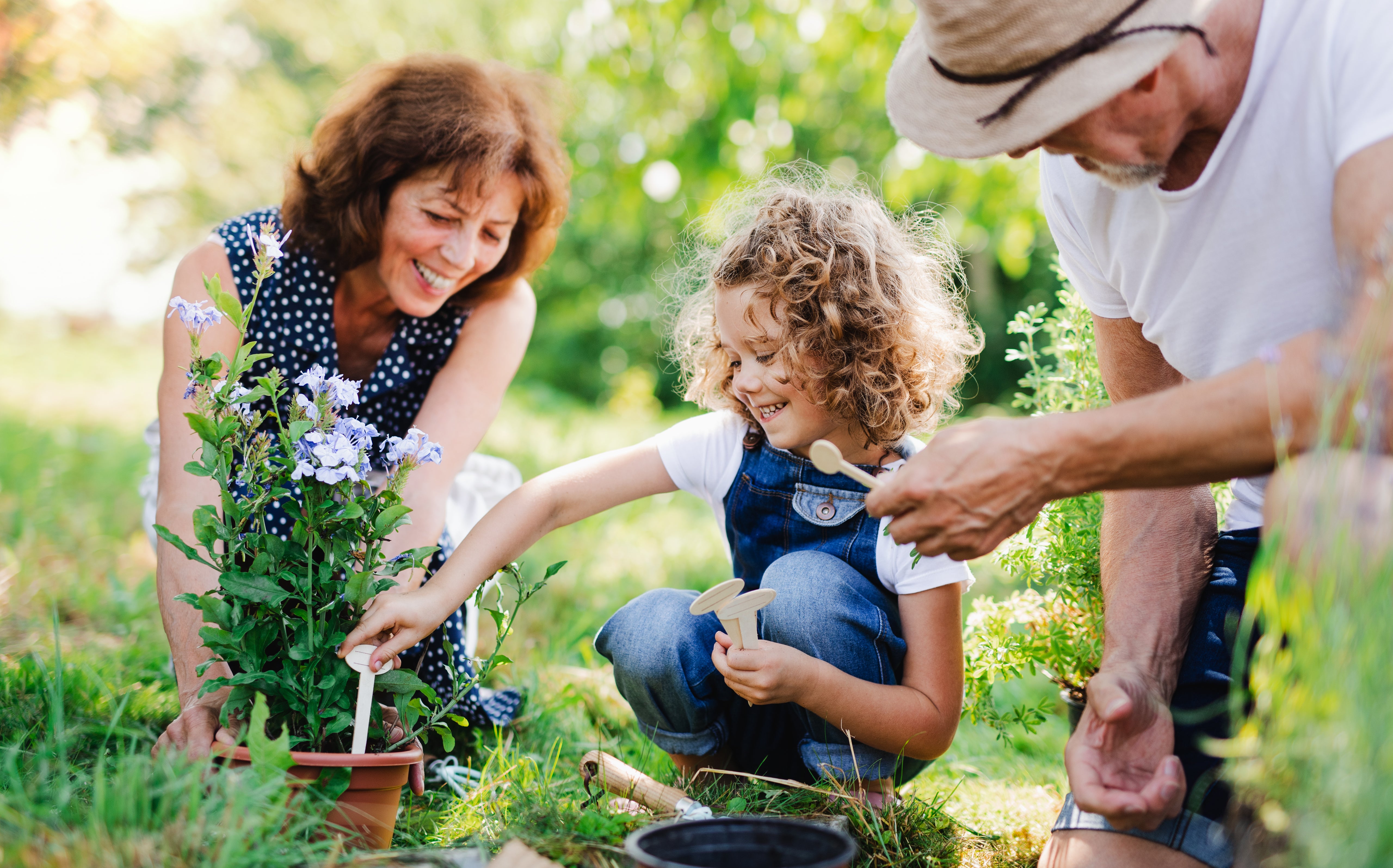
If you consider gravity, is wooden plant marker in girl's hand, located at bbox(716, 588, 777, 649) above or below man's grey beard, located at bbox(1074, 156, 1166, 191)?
below

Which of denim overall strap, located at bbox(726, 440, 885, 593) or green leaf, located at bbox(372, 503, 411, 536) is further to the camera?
denim overall strap, located at bbox(726, 440, 885, 593)

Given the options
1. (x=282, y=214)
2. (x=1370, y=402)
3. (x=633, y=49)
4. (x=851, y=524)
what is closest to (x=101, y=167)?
(x=633, y=49)

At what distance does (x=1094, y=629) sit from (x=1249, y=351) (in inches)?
27.1

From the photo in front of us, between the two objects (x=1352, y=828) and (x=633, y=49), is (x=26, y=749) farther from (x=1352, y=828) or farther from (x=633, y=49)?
(x=633, y=49)

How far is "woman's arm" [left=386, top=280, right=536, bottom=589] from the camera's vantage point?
2236 mm

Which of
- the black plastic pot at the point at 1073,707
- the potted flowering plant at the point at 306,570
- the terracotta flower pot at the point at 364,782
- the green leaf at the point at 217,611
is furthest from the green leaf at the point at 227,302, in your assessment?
the black plastic pot at the point at 1073,707

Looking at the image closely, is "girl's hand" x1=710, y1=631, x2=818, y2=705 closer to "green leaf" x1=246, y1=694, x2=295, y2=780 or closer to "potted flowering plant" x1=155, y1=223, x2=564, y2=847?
"potted flowering plant" x1=155, y1=223, x2=564, y2=847

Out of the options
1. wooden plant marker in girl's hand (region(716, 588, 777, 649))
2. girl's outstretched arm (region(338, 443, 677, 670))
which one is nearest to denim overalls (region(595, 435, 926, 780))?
wooden plant marker in girl's hand (region(716, 588, 777, 649))

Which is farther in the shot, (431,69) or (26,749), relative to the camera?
(431,69)

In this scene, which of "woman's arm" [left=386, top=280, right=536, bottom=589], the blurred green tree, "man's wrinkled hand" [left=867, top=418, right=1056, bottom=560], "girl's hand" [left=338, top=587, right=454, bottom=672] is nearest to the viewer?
"man's wrinkled hand" [left=867, top=418, right=1056, bottom=560]

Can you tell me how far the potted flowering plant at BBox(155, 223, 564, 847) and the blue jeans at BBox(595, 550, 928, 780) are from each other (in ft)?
1.05

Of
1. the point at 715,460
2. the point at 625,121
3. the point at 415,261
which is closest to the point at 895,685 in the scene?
the point at 715,460

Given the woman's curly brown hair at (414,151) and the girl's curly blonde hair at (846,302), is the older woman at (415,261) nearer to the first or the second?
the woman's curly brown hair at (414,151)

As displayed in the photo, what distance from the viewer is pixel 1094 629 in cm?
197
